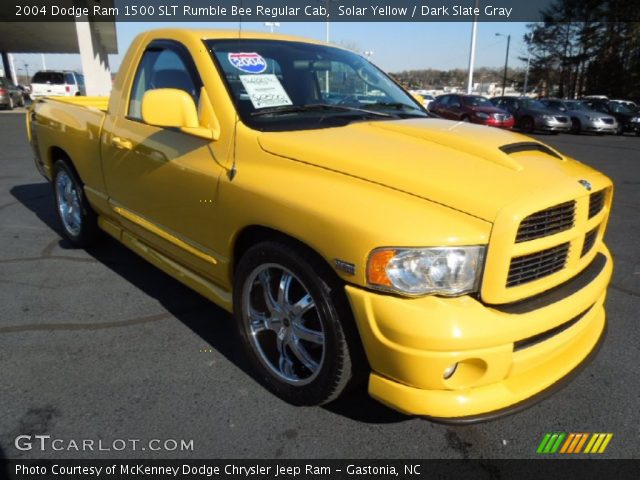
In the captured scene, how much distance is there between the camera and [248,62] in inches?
112

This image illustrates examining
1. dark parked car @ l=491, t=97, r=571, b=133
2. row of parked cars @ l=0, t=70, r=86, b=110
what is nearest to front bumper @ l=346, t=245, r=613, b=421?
dark parked car @ l=491, t=97, r=571, b=133

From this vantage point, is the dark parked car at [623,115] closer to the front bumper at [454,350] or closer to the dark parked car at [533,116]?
the dark parked car at [533,116]

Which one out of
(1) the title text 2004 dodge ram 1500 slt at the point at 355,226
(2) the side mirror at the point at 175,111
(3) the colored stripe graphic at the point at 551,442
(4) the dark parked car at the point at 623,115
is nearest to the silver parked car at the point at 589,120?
(4) the dark parked car at the point at 623,115

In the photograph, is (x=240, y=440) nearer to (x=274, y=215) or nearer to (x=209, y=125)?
(x=274, y=215)

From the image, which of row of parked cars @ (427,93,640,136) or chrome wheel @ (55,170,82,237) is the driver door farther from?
row of parked cars @ (427,93,640,136)

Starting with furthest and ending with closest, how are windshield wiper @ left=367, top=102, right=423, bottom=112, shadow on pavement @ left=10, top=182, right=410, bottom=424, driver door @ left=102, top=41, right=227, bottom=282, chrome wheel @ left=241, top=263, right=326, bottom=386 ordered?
windshield wiper @ left=367, top=102, right=423, bottom=112 → driver door @ left=102, top=41, right=227, bottom=282 → shadow on pavement @ left=10, top=182, right=410, bottom=424 → chrome wheel @ left=241, top=263, right=326, bottom=386

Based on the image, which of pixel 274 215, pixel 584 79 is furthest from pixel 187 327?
pixel 584 79

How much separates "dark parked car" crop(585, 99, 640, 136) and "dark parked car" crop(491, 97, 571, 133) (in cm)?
311

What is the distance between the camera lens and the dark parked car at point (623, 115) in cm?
2041

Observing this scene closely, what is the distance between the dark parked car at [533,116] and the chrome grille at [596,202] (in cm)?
1835

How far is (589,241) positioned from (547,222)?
60cm

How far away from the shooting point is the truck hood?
6.40ft

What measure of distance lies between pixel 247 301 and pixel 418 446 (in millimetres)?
1083
